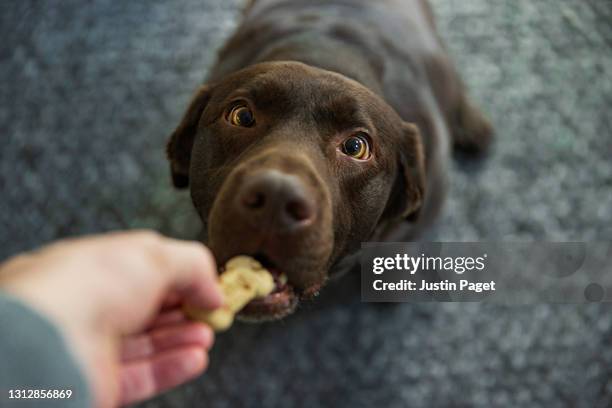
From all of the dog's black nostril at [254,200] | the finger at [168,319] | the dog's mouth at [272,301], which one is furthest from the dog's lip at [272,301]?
the finger at [168,319]

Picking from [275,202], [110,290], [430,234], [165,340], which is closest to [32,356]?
[110,290]

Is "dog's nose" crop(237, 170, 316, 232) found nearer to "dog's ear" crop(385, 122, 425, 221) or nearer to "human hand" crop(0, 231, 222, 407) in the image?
"human hand" crop(0, 231, 222, 407)

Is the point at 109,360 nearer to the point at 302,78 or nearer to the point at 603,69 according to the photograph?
the point at 302,78

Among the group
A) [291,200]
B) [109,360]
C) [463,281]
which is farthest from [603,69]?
[109,360]

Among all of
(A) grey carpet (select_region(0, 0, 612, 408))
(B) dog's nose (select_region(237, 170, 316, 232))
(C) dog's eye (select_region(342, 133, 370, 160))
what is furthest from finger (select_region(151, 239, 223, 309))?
(A) grey carpet (select_region(0, 0, 612, 408))

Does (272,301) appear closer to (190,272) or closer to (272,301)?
(272,301)

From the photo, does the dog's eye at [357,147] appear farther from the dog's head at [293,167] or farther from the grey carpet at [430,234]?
the grey carpet at [430,234]
